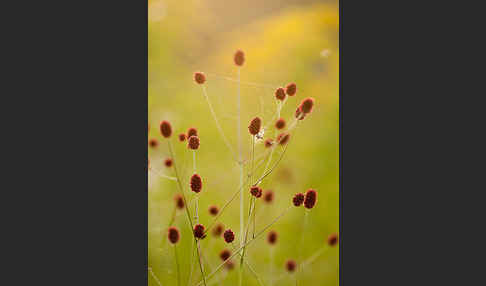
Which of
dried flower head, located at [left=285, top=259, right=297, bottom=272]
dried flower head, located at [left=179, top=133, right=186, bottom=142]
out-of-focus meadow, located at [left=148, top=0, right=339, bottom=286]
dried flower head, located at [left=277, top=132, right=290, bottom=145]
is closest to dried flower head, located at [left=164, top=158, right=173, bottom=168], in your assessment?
out-of-focus meadow, located at [left=148, top=0, right=339, bottom=286]

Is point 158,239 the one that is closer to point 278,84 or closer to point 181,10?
point 278,84

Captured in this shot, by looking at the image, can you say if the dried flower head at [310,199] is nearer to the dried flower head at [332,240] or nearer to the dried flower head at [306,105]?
the dried flower head at [332,240]

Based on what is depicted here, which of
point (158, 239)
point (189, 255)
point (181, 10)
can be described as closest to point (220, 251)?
point (189, 255)

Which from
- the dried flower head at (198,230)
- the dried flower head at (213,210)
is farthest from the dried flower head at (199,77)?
the dried flower head at (198,230)

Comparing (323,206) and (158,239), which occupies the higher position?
(323,206)

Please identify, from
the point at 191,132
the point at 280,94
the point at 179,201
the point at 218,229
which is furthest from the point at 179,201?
the point at 280,94

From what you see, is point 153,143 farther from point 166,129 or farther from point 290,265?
point 290,265
